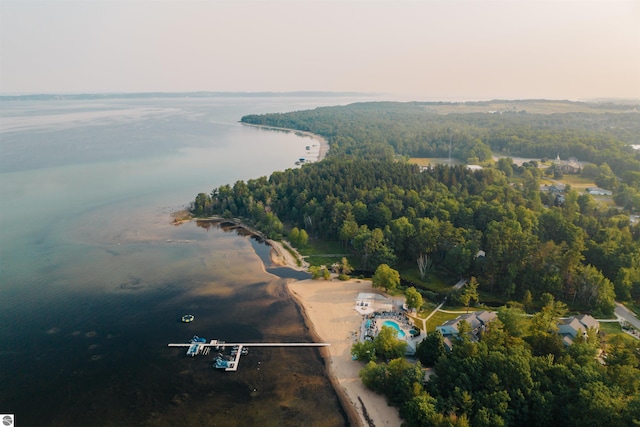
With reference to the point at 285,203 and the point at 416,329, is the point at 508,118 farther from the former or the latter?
the point at 416,329

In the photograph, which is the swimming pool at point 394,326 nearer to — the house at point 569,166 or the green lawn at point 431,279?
the green lawn at point 431,279

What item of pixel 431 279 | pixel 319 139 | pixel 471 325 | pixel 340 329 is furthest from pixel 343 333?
pixel 319 139

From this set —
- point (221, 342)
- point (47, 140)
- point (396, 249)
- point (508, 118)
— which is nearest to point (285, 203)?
point (396, 249)

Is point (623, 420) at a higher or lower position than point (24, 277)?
higher

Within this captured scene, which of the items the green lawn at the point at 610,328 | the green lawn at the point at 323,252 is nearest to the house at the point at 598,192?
the green lawn at the point at 610,328

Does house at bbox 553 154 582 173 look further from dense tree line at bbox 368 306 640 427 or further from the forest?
dense tree line at bbox 368 306 640 427

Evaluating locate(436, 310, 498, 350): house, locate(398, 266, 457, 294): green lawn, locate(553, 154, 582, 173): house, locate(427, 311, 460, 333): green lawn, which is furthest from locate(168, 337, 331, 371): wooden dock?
locate(553, 154, 582, 173): house

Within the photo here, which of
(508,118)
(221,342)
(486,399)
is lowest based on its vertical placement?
(221,342)
